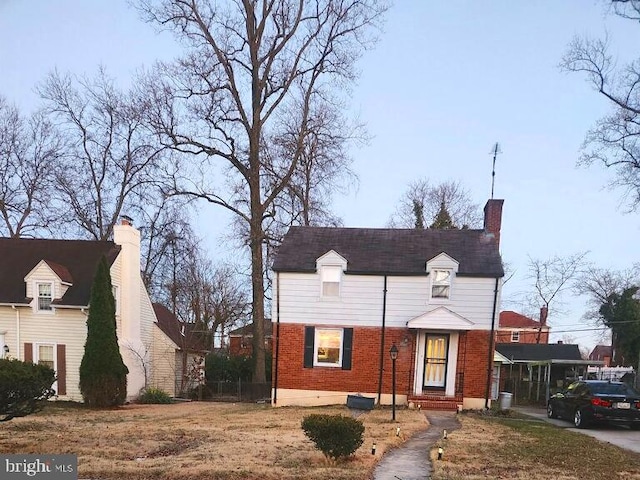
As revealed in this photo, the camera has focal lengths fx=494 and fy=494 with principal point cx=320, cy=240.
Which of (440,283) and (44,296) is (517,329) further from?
(44,296)

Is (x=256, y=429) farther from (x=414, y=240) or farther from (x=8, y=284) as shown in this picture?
(x=8, y=284)

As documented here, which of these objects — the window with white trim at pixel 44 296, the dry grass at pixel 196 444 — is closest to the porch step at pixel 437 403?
the dry grass at pixel 196 444

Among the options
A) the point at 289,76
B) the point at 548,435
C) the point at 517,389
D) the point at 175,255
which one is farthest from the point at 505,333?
the point at 548,435

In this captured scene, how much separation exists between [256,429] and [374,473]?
4.63 m

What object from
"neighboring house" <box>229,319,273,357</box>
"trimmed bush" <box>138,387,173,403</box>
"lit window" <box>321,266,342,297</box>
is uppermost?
"lit window" <box>321,266,342,297</box>

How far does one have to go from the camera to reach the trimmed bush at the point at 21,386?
7.14 meters

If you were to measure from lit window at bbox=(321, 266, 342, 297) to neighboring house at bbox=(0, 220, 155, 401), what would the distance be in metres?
8.89

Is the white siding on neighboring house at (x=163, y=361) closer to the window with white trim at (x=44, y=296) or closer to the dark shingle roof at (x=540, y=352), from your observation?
the window with white trim at (x=44, y=296)

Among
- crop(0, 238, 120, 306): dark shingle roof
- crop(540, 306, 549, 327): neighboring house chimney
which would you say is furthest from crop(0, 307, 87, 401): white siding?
crop(540, 306, 549, 327): neighboring house chimney

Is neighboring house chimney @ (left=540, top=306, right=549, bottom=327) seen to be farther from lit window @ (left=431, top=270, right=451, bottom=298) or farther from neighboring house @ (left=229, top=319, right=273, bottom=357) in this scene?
lit window @ (left=431, top=270, right=451, bottom=298)

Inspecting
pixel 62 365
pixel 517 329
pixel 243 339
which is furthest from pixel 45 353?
pixel 517 329

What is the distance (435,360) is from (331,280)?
4.42 meters

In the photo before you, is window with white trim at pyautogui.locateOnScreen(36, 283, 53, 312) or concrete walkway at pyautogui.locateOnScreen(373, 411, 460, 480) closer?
concrete walkway at pyautogui.locateOnScreen(373, 411, 460, 480)

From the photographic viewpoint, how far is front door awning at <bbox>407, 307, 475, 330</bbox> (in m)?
15.9
